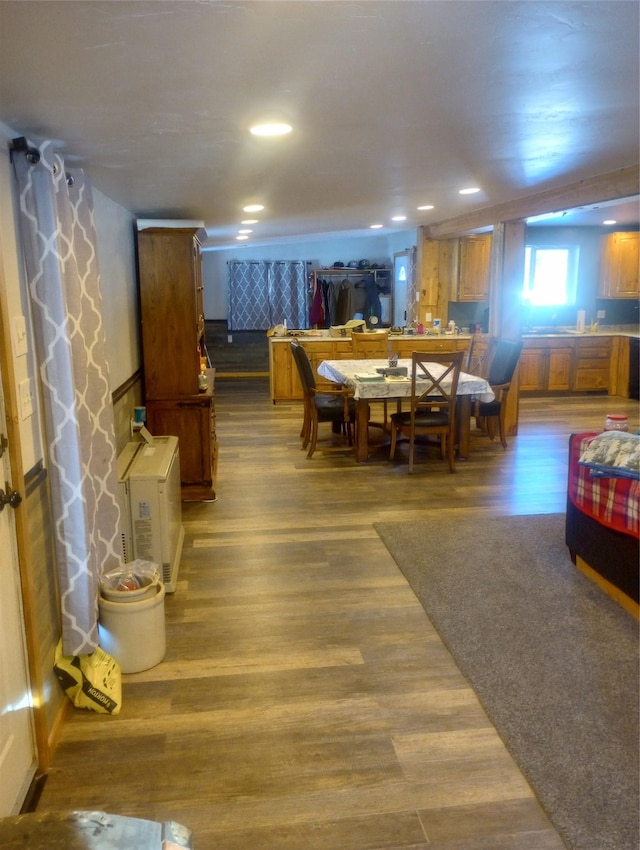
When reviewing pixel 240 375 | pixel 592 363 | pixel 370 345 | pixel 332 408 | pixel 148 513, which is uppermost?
pixel 370 345

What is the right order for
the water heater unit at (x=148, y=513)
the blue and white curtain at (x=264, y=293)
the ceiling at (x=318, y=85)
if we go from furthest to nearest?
the blue and white curtain at (x=264, y=293), the water heater unit at (x=148, y=513), the ceiling at (x=318, y=85)

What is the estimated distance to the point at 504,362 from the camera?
20.4 feet

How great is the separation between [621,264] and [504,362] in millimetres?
4126

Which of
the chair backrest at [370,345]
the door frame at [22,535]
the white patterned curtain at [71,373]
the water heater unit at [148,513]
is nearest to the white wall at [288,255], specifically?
the chair backrest at [370,345]

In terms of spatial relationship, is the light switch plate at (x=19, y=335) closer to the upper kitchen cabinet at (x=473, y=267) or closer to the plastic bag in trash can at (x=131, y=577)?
the plastic bag in trash can at (x=131, y=577)

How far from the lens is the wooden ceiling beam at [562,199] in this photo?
412cm

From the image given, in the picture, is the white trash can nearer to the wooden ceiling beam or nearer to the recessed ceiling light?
the recessed ceiling light

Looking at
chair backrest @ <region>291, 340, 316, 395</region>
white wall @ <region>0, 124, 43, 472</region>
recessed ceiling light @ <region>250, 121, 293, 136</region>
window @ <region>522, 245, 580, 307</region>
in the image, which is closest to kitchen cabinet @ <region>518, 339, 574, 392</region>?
window @ <region>522, 245, 580, 307</region>

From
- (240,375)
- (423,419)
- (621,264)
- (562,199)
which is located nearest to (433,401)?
(423,419)

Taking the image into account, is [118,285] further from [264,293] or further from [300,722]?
[264,293]

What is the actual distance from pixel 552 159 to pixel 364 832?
3214 mm

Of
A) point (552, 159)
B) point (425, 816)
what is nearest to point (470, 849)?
point (425, 816)

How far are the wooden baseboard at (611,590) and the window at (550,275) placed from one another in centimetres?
653

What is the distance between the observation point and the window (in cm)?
938
